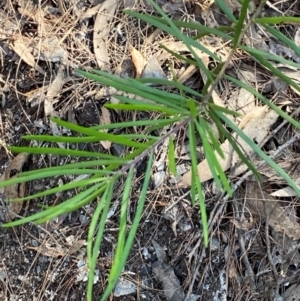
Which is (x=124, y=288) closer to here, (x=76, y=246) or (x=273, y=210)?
(x=76, y=246)

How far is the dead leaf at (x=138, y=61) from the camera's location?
4.94ft

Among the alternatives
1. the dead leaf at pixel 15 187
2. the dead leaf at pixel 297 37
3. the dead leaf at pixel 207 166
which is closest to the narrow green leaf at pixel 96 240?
the dead leaf at pixel 207 166

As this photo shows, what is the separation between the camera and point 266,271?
59.0 inches

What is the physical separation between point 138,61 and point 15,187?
1.76 feet

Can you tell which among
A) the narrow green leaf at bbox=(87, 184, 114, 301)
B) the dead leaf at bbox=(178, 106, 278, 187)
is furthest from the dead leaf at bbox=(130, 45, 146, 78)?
the narrow green leaf at bbox=(87, 184, 114, 301)

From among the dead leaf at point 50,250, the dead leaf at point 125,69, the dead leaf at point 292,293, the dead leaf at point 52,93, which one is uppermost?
the dead leaf at point 125,69

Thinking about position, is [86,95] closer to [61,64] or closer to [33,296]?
[61,64]

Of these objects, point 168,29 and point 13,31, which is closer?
point 168,29

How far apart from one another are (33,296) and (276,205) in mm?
781

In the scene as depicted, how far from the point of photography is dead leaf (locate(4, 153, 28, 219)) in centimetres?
155

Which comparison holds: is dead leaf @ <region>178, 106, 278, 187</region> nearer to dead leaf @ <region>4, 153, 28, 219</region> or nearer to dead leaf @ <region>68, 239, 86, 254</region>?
dead leaf @ <region>68, 239, 86, 254</region>

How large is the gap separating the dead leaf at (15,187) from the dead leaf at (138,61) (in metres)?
0.43

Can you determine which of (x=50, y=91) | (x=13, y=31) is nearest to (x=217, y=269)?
(x=50, y=91)

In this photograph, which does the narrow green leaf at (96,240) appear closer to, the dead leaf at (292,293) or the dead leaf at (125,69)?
the dead leaf at (125,69)
